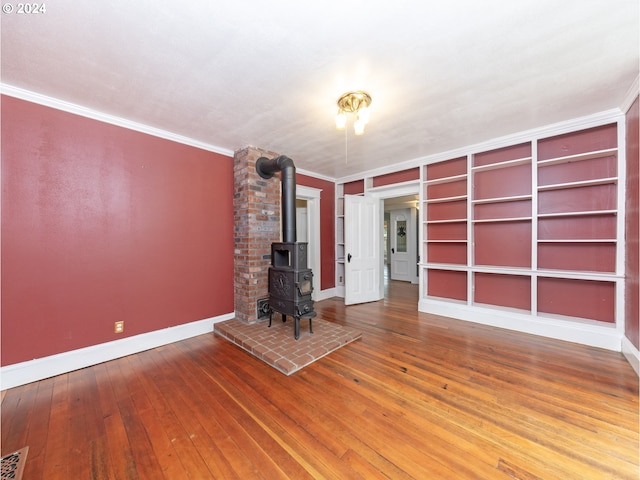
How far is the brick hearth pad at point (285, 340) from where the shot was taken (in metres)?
2.45

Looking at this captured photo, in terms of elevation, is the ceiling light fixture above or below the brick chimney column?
above

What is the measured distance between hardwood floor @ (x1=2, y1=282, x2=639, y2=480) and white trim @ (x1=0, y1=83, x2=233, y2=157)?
2.58 m

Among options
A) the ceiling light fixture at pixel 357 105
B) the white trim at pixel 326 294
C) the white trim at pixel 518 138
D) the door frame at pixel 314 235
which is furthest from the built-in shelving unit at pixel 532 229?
the ceiling light fixture at pixel 357 105

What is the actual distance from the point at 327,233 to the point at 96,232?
12.0ft

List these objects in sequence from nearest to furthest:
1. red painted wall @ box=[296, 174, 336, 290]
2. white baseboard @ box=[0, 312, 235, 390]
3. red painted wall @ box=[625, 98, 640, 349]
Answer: white baseboard @ box=[0, 312, 235, 390] < red painted wall @ box=[625, 98, 640, 349] < red painted wall @ box=[296, 174, 336, 290]

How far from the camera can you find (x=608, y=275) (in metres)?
2.64

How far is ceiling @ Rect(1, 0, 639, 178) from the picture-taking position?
1442mm

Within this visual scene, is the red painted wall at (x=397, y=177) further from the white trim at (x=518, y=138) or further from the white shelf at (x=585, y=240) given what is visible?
the white shelf at (x=585, y=240)

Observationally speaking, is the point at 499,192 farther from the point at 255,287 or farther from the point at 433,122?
the point at 255,287

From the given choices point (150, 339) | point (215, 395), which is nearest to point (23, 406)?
point (150, 339)

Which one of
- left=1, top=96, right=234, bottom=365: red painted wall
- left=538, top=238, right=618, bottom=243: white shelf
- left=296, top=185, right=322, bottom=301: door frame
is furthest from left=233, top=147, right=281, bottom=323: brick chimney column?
left=538, top=238, right=618, bottom=243: white shelf

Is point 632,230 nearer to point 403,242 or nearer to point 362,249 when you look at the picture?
point 362,249

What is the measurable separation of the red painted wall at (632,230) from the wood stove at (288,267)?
3.23 meters

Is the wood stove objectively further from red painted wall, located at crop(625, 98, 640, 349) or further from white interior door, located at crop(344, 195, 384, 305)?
red painted wall, located at crop(625, 98, 640, 349)
